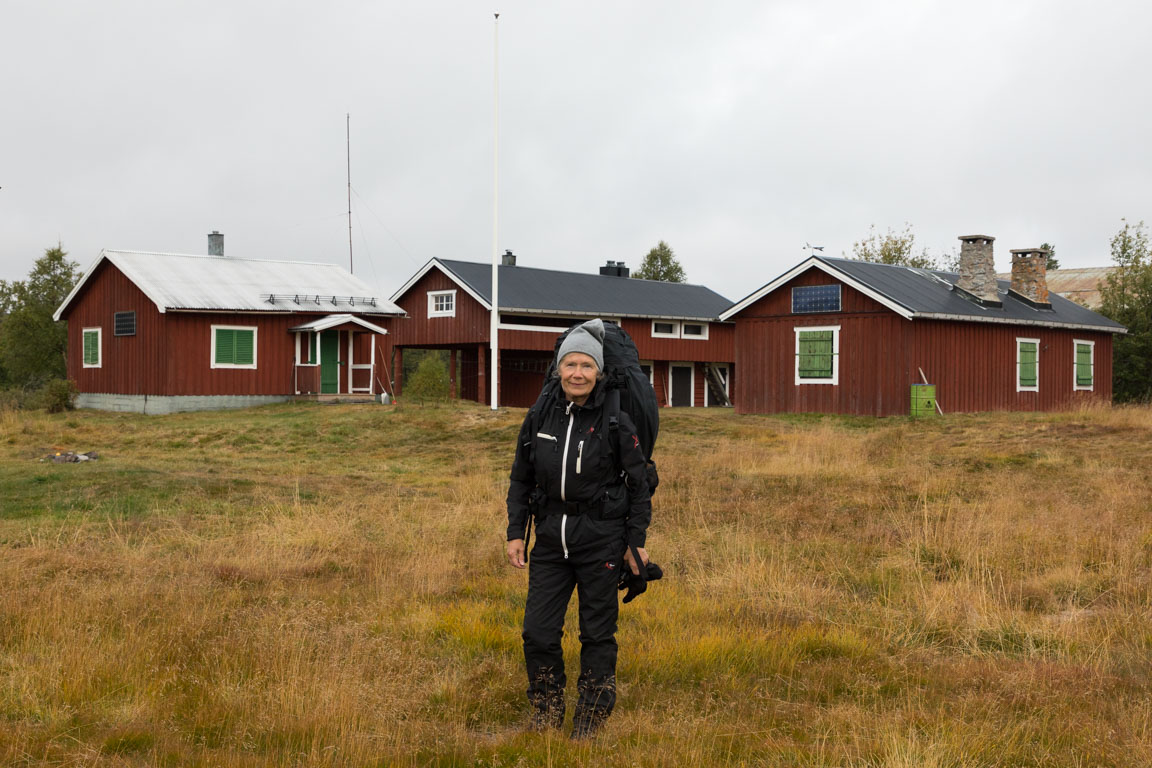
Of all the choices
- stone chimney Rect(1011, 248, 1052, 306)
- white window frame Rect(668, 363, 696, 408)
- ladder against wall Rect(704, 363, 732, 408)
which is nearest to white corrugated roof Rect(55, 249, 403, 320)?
white window frame Rect(668, 363, 696, 408)

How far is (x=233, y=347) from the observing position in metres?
30.5

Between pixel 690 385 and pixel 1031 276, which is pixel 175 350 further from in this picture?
pixel 1031 276

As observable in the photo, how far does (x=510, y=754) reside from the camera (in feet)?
14.9

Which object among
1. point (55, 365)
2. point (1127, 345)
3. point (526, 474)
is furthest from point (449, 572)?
point (55, 365)

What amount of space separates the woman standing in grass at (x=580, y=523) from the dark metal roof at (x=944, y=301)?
2222 centimetres

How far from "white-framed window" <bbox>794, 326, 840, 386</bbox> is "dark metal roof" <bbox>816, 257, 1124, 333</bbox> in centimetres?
182

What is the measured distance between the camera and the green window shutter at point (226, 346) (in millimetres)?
30312

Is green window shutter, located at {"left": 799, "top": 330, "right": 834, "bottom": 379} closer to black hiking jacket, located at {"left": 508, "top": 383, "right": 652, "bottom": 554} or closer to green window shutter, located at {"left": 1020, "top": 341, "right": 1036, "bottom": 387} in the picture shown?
green window shutter, located at {"left": 1020, "top": 341, "right": 1036, "bottom": 387}

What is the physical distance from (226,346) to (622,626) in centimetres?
2615

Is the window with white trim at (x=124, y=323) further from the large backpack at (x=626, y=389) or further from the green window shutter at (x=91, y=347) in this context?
the large backpack at (x=626, y=389)

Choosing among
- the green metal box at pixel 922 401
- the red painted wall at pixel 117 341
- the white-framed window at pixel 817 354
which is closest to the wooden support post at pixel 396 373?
the red painted wall at pixel 117 341

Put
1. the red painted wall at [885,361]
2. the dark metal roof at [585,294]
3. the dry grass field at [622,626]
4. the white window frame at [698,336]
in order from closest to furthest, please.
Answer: the dry grass field at [622,626] → the red painted wall at [885,361] → the dark metal roof at [585,294] → the white window frame at [698,336]

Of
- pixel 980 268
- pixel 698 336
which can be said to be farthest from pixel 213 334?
pixel 980 268

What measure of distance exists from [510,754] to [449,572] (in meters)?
3.70
